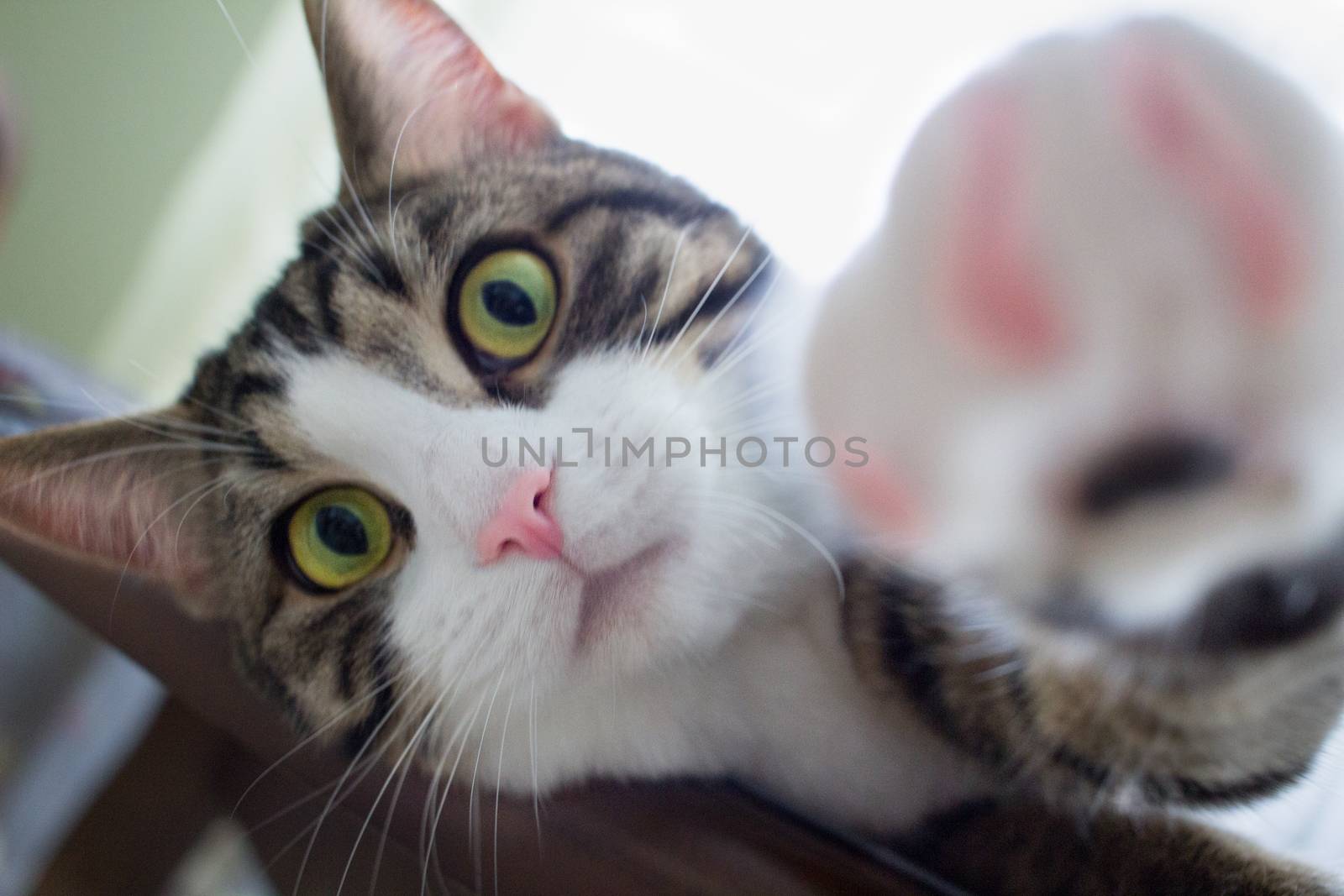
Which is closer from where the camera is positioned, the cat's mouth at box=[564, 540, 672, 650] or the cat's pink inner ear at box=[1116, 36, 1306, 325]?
the cat's pink inner ear at box=[1116, 36, 1306, 325]

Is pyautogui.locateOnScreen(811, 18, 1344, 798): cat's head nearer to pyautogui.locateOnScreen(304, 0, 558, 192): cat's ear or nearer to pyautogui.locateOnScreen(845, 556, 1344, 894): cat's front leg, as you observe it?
pyautogui.locateOnScreen(845, 556, 1344, 894): cat's front leg

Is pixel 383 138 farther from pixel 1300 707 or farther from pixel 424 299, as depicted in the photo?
pixel 1300 707

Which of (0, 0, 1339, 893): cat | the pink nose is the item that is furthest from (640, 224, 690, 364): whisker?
the pink nose

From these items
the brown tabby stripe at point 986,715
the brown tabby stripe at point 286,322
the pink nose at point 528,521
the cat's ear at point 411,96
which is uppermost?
the cat's ear at point 411,96

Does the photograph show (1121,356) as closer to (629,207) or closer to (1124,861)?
(1124,861)

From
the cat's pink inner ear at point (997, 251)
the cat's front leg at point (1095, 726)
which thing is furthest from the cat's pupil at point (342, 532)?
the cat's pink inner ear at point (997, 251)

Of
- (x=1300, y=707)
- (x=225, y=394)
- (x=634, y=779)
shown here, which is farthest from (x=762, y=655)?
(x=225, y=394)

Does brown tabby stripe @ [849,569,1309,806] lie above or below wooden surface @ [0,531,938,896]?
above

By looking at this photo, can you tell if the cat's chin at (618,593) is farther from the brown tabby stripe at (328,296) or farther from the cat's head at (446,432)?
the brown tabby stripe at (328,296)

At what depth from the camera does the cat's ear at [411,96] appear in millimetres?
703

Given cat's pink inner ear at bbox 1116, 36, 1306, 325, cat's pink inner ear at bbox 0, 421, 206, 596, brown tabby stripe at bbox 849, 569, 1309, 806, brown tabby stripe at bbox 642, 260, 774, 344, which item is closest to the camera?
cat's pink inner ear at bbox 1116, 36, 1306, 325

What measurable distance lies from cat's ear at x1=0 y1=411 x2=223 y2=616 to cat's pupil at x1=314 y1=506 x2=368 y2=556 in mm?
132

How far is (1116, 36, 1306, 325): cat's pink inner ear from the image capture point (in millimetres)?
205

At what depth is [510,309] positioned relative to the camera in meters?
0.59
